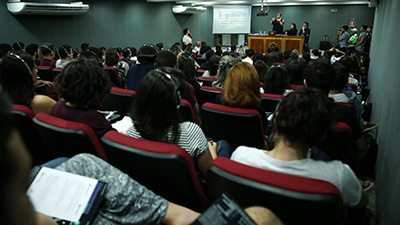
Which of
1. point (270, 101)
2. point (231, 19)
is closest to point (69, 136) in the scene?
point (270, 101)

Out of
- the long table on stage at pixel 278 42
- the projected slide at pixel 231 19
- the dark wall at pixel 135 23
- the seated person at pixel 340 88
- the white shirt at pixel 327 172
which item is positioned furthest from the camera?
the projected slide at pixel 231 19

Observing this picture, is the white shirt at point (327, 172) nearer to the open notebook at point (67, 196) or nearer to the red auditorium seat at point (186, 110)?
the open notebook at point (67, 196)

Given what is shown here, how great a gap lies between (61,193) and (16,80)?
1.72 m

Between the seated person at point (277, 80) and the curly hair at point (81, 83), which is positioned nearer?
the curly hair at point (81, 83)

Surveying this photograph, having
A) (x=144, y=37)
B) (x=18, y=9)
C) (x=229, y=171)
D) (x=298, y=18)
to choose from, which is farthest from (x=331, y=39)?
(x=229, y=171)

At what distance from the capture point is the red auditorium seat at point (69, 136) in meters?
1.46

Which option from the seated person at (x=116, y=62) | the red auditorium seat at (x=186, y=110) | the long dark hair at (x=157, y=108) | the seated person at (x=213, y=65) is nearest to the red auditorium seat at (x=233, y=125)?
the red auditorium seat at (x=186, y=110)

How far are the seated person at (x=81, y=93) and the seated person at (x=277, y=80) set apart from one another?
1.76 meters

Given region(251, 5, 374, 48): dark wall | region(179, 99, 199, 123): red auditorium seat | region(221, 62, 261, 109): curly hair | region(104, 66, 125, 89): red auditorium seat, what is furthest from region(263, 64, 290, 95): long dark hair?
region(251, 5, 374, 48): dark wall

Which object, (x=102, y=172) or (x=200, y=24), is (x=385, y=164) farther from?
(x=200, y=24)

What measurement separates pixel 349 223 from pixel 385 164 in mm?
816

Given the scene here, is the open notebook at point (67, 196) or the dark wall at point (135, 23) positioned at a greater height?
the dark wall at point (135, 23)

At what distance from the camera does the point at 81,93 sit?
181cm

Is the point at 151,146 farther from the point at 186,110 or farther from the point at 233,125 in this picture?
the point at 186,110
